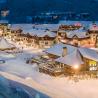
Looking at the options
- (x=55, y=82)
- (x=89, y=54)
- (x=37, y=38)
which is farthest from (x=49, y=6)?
(x=55, y=82)

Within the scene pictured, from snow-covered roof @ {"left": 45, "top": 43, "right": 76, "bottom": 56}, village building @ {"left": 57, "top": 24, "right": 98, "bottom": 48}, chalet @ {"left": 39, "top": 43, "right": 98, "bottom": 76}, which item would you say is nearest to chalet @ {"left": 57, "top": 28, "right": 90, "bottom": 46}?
village building @ {"left": 57, "top": 24, "right": 98, "bottom": 48}

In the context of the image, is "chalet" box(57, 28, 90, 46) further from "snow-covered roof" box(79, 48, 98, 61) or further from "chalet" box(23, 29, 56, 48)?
"snow-covered roof" box(79, 48, 98, 61)

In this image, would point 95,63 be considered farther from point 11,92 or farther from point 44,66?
point 11,92

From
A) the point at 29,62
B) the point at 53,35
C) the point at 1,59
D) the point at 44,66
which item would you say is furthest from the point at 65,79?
the point at 53,35

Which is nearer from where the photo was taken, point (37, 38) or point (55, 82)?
point (55, 82)

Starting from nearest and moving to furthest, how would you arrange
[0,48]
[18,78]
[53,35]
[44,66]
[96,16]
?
[18,78] < [44,66] < [0,48] < [53,35] < [96,16]

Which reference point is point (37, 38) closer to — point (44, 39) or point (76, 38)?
point (44, 39)
